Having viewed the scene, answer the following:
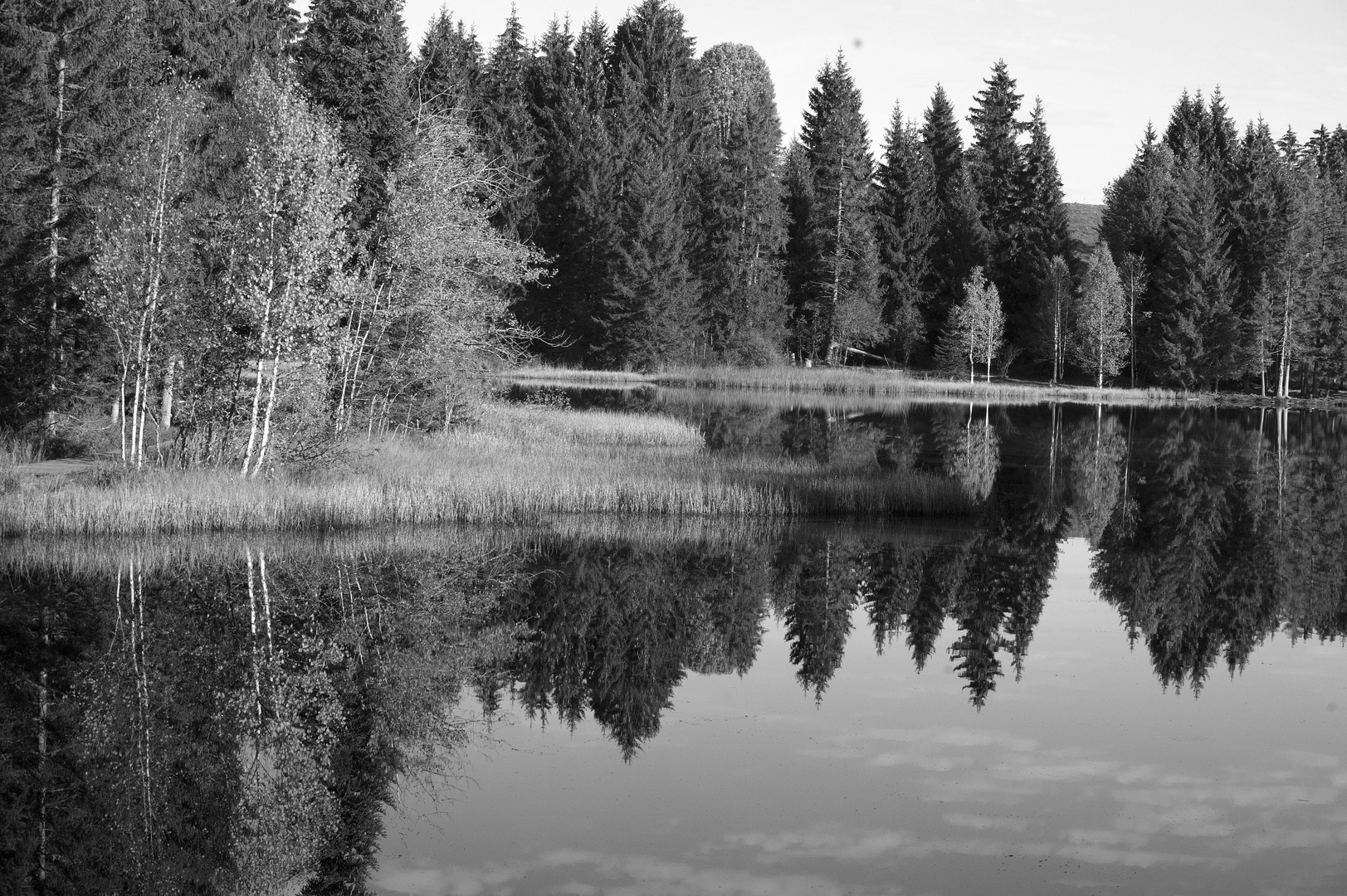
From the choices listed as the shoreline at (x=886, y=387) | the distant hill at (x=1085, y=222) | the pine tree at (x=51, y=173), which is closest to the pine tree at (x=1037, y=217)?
the shoreline at (x=886, y=387)

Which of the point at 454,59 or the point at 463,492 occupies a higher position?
the point at 454,59

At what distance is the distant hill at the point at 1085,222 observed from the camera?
99.2 meters

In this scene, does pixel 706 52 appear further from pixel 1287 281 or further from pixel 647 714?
pixel 647 714

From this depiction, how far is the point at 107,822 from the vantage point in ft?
31.8

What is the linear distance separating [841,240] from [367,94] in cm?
4362

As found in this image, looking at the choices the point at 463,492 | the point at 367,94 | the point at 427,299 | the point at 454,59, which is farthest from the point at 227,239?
the point at 454,59

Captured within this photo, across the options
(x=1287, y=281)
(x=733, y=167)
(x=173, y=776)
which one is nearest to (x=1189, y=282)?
(x=1287, y=281)

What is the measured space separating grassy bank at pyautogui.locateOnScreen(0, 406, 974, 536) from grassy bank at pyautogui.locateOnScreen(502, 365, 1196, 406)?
32.4m

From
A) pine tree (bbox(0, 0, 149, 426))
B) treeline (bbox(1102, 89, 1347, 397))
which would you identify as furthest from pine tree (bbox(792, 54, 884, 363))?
pine tree (bbox(0, 0, 149, 426))

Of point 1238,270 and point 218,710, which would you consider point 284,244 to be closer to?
point 218,710

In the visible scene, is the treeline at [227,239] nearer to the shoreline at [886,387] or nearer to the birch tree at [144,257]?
the birch tree at [144,257]

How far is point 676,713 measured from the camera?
523 inches

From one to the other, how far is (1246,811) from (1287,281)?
57108mm

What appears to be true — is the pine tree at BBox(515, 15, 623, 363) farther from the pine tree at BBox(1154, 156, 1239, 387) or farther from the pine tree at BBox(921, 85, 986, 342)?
the pine tree at BBox(1154, 156, 1239, 387)
